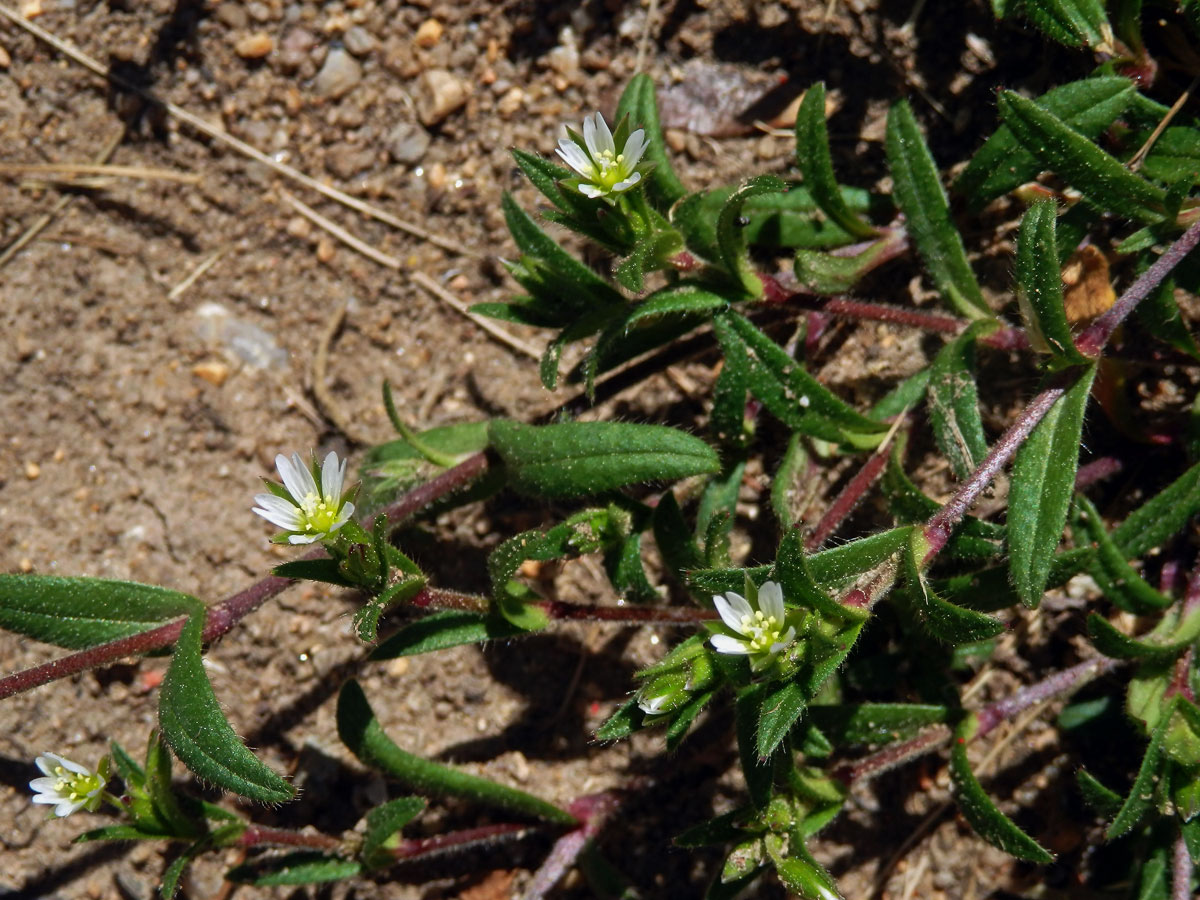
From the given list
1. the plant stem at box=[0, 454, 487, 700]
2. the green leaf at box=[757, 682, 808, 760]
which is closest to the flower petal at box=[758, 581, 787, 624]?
the green leaf at box=[757, 682, 808, 760]

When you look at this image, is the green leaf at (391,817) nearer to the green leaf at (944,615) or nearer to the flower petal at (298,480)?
the flower petal at (298,480)

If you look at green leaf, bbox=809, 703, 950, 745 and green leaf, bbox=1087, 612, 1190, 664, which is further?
green leaf, bbox=809, 703, 950, 745

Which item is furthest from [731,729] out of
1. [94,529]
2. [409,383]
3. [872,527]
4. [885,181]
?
[94,529]

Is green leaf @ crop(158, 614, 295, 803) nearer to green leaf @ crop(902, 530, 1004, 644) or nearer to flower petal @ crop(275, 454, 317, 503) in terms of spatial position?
flower petal @ crop(275, 454, 317, 503)

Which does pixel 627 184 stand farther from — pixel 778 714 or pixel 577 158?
pixel 778 714

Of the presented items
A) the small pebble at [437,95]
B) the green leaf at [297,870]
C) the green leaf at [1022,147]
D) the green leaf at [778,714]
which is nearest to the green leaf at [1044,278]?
the green leaf at [1022,147]

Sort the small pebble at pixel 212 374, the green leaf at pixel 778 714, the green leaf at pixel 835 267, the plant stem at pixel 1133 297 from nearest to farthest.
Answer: the green leaf at pixel 778 714, the plant stem at pixel 1133 297, the green leaf at pixel 835 267, the small pebble at pixel 212 374

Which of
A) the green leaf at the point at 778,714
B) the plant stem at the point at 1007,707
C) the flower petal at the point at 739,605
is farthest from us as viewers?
the plant stem at the point at 1007,707

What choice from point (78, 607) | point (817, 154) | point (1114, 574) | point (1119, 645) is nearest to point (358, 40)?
point (817, 154)
